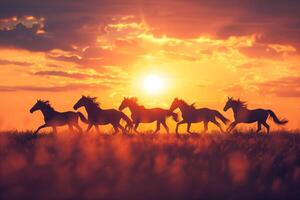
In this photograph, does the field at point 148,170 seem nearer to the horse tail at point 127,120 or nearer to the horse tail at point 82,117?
the horse tail at point 82,117

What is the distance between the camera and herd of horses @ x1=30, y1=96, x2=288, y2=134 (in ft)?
79.6

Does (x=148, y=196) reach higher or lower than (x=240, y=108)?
lower

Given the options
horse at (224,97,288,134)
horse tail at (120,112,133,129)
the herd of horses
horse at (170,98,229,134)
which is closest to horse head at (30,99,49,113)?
the herd of horses

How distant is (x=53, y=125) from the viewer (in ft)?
77.2

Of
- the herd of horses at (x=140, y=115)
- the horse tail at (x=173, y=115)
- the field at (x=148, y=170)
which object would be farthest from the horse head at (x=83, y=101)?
the field at (x=148, y=170)

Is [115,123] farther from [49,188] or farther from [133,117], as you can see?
[49,188]

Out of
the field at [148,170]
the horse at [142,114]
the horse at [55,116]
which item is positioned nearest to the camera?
the field at [148,170]

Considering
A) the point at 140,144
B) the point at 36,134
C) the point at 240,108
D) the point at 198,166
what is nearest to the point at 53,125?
the point at 36,134

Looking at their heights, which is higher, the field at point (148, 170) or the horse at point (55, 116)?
the horse at point (55, 116)

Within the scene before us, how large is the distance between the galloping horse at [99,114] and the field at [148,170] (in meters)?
6.83

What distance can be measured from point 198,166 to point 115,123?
1186 cm

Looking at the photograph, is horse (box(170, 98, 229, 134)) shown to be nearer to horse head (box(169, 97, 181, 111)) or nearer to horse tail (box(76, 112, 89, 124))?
horse head (box(169, 97, 181, 111))

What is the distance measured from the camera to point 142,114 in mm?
26109

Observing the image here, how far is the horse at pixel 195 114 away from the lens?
2613cm
